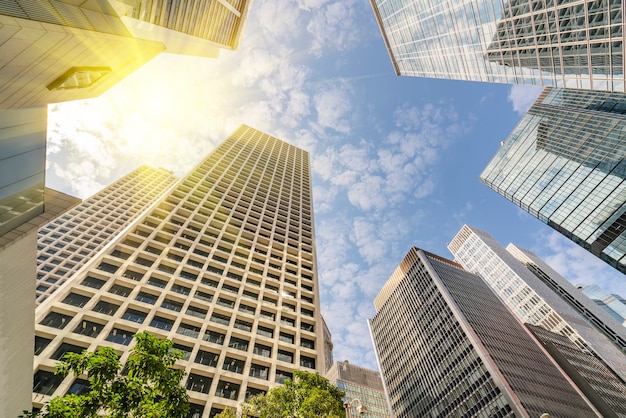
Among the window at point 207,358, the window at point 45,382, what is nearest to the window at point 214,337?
the window at point 207,358

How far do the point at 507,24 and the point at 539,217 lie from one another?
73.7m

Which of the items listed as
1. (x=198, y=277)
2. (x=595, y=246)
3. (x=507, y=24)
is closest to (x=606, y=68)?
(x=507, y=24)

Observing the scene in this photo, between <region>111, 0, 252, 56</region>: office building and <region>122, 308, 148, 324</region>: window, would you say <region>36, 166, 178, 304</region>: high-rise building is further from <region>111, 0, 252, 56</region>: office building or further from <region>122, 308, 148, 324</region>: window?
<region>111, 0, 252, 56</region>: office building

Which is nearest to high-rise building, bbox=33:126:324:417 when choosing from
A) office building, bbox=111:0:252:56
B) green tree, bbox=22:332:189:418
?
green tree, bbox=22:332:189:418

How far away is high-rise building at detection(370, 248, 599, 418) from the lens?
83.7m

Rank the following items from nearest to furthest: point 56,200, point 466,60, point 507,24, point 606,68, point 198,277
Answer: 1. point 56,200
2. point 198,277
3. point 606,68
4. point 507,24
5. point 466,60

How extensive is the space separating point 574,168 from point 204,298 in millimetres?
118482

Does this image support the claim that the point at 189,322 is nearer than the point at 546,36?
Yes

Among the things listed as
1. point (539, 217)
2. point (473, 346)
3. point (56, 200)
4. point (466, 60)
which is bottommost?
point (473, 346)

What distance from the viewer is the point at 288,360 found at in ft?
102

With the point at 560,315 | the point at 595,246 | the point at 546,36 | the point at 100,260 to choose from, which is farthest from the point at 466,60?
the point at 560,315

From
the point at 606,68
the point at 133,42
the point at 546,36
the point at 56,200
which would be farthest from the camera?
the point at 546,36

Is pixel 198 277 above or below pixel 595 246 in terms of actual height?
below

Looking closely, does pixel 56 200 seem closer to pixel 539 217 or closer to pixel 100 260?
pixel 100 260
